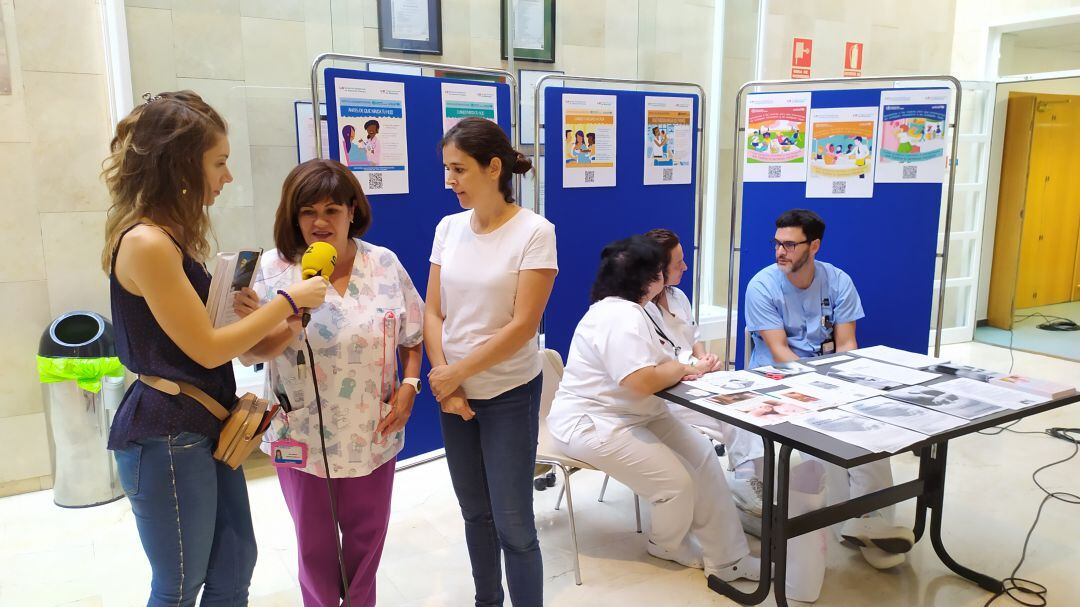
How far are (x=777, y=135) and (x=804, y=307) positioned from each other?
98 centimetres

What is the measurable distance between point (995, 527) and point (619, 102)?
2.53 m

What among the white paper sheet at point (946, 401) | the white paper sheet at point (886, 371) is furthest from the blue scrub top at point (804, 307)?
the white paper sheet at point (946, 401)

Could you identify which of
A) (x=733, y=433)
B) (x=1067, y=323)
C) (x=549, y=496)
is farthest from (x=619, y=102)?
(x=1067, y=323)

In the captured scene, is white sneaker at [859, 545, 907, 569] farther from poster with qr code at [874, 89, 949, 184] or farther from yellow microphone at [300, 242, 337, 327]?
yellow microphone at [300, 242, 337, 327]

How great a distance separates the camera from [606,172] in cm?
369

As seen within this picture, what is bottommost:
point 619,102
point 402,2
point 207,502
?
point 207,502

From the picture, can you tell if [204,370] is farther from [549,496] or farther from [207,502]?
[549,496]

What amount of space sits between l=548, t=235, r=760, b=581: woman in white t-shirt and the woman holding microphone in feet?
4.49

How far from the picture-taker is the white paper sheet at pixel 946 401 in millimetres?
2293

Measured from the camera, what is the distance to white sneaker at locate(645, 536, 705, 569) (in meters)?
2.85

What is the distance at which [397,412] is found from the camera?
1.91 m

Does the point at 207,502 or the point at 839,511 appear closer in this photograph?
the point at 207,502

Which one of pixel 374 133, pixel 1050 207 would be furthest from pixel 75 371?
pixel 1050 207

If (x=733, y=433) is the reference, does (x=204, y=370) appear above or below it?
above
